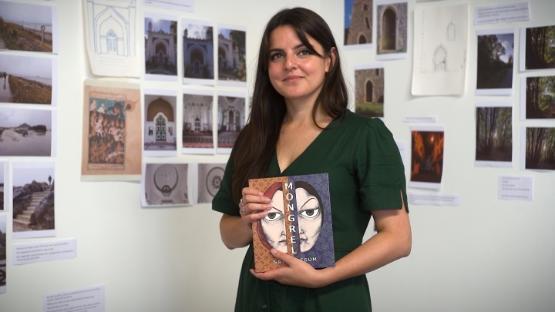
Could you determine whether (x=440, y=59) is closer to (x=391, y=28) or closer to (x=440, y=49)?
(x=440, y=49)

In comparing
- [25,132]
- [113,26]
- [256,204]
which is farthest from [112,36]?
[256,204]

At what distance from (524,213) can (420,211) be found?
0.39 metres

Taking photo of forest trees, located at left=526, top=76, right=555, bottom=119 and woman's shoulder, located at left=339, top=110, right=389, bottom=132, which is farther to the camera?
photo of forest trees, located at left=526, top=76, right=555, bottom=119

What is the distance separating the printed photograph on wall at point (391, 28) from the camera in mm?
2059

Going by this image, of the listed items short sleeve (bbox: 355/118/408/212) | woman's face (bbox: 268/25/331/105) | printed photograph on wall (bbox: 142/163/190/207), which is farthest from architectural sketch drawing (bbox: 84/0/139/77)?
short sleeve (bbox: 355/118/408/212)

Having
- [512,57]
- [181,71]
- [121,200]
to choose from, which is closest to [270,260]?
[121,200]

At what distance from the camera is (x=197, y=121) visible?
198 centimetres

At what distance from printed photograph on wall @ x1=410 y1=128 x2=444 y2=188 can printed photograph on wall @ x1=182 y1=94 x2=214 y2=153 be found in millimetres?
830

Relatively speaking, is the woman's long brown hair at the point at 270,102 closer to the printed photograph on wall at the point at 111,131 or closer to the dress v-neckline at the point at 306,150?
the dress v-neckline at the point at 306,150

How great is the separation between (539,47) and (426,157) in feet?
1.86

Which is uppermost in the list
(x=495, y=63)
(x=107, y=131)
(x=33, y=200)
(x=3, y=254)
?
(x=495, y=63)

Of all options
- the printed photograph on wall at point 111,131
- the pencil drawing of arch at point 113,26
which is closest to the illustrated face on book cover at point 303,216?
the printed photograph on wall at point 111,131

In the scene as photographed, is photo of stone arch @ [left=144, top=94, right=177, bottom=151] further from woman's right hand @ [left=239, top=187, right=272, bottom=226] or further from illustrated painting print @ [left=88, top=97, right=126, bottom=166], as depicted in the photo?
woman's right hand @ [left=239, top=187, right=272, bottom=226]

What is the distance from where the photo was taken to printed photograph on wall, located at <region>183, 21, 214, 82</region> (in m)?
1.94
